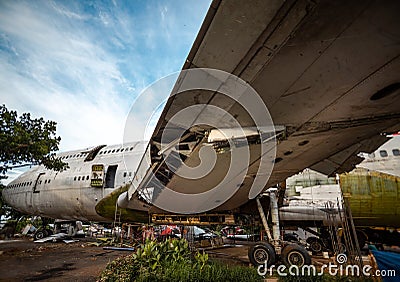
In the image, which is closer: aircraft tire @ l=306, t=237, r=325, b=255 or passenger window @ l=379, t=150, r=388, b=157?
passenger window @ l=379, t=150, r=388, b=157

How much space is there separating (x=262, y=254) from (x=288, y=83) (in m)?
5.31

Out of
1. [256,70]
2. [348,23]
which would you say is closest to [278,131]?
[256,70]

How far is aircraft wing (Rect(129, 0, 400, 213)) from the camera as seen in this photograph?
1.80m

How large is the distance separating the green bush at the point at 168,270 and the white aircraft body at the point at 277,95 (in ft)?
5.43

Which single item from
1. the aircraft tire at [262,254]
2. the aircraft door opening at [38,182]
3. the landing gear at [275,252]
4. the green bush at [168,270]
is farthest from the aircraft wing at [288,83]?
the aircraft door opening at [38,182]

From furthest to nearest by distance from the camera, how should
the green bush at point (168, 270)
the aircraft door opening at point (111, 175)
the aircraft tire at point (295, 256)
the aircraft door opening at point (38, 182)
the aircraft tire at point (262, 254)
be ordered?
the aircraft door opening at point (38, 182)
the aircraft door opening at point (111, 175)
the aircraft tire at point (262, 254)
the aircraft tire at point (295, 256)
the green bush at point (168, 270)

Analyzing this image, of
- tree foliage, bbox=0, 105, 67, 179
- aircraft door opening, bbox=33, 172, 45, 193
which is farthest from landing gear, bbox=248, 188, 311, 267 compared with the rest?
aircraft door opening, bbox=33, 172, 45, 193

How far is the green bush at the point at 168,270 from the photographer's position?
4.65 meters

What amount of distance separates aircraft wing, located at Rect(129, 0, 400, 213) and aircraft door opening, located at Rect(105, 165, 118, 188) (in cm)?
1135

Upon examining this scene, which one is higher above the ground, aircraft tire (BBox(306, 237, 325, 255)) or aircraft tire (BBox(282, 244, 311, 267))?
aircraft tire (BBox(282, 244, 311, 267))

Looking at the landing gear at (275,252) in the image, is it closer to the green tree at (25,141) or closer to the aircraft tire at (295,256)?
the aircraft tire at (295,256)

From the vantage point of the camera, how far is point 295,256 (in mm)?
5914

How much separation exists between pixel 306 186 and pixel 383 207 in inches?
117

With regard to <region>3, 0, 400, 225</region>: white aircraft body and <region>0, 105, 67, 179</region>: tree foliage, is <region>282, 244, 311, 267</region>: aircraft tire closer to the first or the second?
<region>3, 0, 400, 225</region>: white aircraft body
